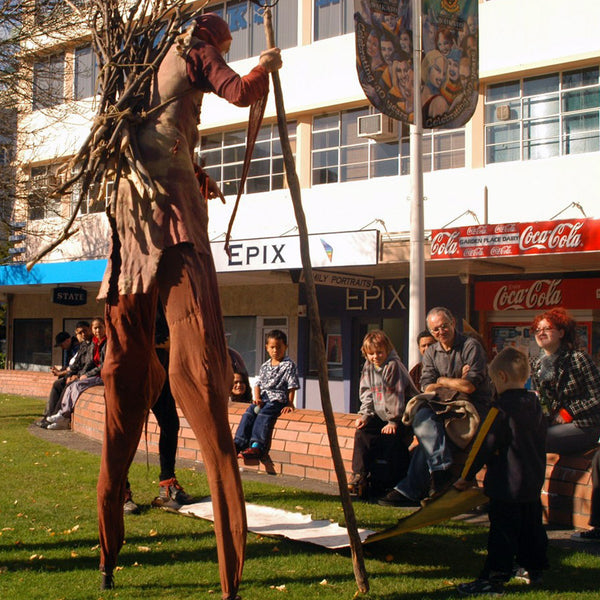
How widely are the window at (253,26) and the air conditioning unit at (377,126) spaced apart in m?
3.89

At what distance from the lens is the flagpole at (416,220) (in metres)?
10.4

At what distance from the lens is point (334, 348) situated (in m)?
20.0

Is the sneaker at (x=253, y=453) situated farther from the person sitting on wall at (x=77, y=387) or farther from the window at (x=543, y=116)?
the window at (x=543, y=116)

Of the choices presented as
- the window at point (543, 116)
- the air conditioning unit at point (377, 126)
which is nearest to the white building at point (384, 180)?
the window at point (543, 116)

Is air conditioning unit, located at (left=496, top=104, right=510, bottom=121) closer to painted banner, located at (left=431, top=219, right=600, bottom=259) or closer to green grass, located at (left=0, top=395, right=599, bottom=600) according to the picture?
painted banner, located at (left=431, top=219, right=600, bottom=259)

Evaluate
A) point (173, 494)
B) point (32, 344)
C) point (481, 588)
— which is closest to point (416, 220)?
point (173, 494)

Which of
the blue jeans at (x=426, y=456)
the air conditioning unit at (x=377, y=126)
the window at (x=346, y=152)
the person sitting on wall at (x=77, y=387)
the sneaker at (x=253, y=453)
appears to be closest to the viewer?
the blue jeans at (x=426, y=456)

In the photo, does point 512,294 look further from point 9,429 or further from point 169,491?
point 169,491

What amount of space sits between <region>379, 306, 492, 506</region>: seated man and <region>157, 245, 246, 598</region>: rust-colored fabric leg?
2.83m

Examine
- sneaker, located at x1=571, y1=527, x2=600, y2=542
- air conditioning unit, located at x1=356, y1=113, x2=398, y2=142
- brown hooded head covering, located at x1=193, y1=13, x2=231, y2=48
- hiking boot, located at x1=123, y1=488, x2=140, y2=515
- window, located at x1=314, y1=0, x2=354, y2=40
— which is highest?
window, located at x1=314, y1=0, x2=354, y2=40

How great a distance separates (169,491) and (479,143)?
504 inches

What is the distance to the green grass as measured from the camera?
4023mm

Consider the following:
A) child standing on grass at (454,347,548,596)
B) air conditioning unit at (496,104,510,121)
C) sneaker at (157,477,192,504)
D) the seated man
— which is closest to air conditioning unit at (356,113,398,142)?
air conditioning unit at (496,104,510,121)

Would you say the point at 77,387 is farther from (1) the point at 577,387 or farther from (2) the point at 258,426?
(1) the point at 577,387
